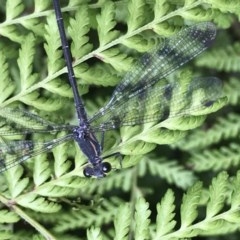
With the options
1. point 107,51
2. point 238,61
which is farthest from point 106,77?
point 238,61

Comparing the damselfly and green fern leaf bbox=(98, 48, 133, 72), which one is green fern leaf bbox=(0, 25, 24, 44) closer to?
the damselfly

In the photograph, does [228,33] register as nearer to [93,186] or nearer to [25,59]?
[93,186]

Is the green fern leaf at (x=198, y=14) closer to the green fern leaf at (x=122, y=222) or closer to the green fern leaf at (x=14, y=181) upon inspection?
the green fern leaf at (x=122, y=222)

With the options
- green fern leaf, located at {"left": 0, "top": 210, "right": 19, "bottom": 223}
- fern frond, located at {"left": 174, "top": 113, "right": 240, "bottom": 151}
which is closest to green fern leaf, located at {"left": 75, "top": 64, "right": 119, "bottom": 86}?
green fern leaf, located at {"left": 0, "top": 210, "right": 19, "bottom": 223}

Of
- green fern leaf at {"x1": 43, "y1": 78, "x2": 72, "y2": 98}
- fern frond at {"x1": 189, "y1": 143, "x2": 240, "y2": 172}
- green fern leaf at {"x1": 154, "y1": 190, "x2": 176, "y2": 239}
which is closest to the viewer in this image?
green fern leaf at {"x1": 154, "y1": 190, "x2": 176, "y2": 239}

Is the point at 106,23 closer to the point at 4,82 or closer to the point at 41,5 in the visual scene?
the point at 41,5

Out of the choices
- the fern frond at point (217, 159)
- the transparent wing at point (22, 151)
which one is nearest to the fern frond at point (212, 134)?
the fern frond at point (217, 159)
